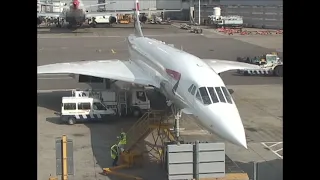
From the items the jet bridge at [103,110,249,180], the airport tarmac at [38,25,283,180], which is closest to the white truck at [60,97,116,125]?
the airport tarmac at [38,25,283,180]

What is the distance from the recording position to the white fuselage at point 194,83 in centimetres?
1656

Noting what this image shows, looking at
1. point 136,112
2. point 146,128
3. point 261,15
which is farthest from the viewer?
point 261,15

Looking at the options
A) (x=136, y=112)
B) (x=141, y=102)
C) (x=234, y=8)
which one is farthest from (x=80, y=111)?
(x=234, y=8)

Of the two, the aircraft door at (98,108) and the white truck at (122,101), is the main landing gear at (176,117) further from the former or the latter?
the white truck at (122,101)

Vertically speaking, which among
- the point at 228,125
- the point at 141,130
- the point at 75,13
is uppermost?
the point at 75,13

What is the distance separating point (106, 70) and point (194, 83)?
39.0 ft

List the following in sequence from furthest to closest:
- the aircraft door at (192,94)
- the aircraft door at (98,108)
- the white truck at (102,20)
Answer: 1. the white truck at (102,20)
2. the aircraft door at (98,108)
3. the aircraft door at (192,94)

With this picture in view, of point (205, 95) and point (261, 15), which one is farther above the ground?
point (261, 15)

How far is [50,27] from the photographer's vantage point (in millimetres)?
95250

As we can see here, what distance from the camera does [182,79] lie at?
20172 millimetres

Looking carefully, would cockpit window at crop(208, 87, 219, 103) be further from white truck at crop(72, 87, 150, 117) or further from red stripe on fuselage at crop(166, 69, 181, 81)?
white truck at crop(72, 87, 150, 117)

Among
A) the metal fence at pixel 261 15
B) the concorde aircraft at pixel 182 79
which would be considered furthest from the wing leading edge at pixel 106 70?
the metal fence at pixel 261 15

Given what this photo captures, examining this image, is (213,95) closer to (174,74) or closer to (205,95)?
(205,95)
